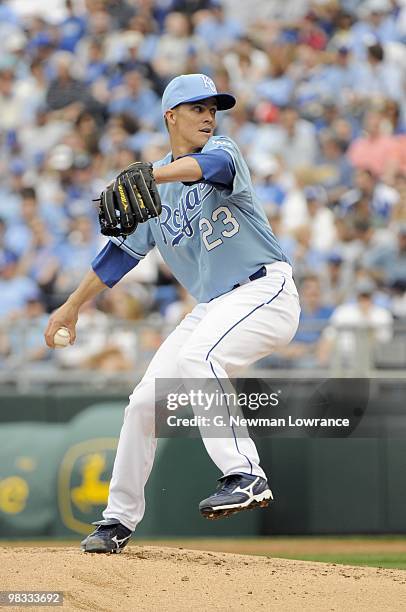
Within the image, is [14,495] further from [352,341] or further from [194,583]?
[194,583]

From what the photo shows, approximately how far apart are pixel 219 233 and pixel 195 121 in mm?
534

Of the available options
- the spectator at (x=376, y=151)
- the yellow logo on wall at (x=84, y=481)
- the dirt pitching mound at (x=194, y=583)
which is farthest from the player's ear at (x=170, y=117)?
the spectator at (x=376, y=151)

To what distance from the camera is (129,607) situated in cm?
438

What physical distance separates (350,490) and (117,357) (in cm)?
213

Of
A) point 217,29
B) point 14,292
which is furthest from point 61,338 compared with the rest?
point 217,29

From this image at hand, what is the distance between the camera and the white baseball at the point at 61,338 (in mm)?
5609

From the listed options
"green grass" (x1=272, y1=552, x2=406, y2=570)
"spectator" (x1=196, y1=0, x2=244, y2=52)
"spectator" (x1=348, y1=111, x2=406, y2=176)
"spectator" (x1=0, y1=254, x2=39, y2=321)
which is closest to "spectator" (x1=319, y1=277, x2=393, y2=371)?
"green grass" (x1=272, y1=552, x2=406, y2=570)

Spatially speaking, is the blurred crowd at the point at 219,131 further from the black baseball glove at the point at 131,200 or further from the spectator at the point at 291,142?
the black baseball glove at the point at 131,200

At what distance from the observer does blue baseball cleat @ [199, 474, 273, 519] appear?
4629 mm

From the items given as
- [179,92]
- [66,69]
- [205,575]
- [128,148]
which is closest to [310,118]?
[128,148]

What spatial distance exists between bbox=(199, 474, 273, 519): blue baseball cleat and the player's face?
5.06 ft

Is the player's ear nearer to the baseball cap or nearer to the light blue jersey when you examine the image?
the baseball cap

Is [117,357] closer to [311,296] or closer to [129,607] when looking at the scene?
[311,296]

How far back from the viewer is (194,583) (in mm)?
4727
